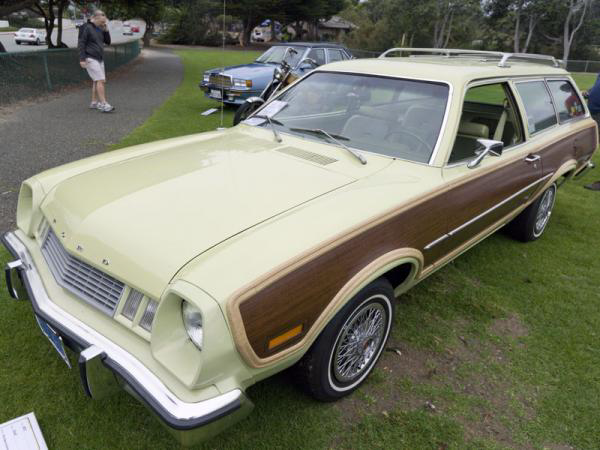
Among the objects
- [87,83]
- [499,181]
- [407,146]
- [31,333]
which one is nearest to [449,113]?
[407,146]

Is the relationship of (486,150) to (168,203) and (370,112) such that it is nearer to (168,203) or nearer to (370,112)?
(370,112)

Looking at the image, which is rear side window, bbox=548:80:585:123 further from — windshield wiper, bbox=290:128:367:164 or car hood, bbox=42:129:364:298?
car hood, bbox=42:129:364:298

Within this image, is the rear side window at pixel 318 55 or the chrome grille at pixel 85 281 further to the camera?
the rear side window at pixel 318 55

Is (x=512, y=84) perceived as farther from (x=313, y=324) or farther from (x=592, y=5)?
(x=592, y=5)

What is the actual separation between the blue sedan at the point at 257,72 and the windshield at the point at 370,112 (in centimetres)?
601

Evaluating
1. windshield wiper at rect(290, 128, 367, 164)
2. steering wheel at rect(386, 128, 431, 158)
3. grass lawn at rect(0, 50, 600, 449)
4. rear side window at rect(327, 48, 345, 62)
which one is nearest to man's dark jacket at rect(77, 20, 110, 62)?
rear side window at rect(327, 48, 345, 62)

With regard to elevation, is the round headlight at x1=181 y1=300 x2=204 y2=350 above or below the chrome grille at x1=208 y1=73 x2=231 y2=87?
above

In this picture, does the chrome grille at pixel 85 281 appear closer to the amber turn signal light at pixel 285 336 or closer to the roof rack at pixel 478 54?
the amber turn signal light at pixel 285 336

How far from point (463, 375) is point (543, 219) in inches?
107

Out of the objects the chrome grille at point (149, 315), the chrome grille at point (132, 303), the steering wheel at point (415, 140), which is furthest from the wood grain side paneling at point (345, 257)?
the chrome grille at point (132, 303)

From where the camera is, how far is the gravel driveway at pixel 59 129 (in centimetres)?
557

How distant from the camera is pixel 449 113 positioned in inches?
115

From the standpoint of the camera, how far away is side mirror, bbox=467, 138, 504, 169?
2.85m

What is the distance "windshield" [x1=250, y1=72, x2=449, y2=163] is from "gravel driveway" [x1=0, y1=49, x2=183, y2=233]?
2973 mm
